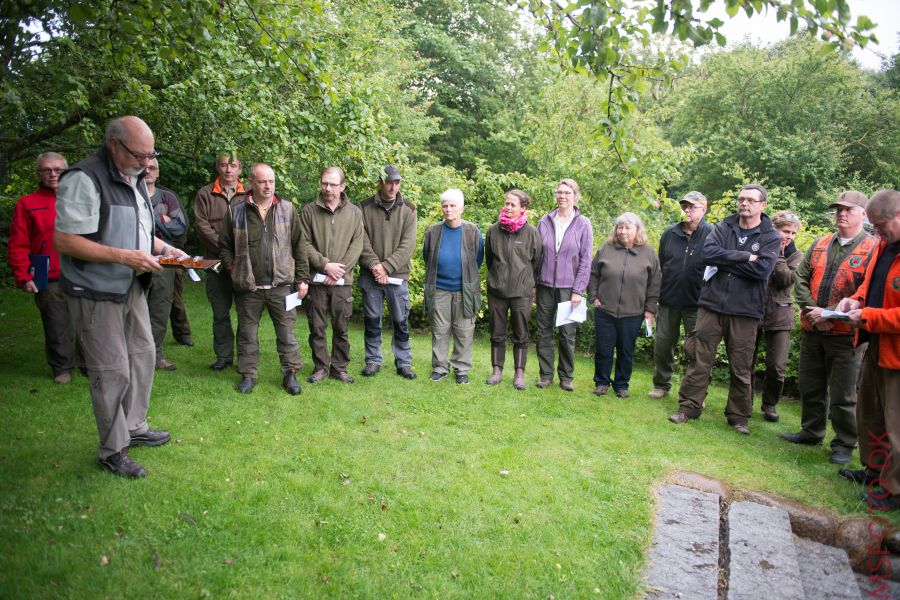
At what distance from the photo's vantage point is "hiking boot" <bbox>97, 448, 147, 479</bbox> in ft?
12.1

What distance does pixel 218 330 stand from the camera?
20.7 feet

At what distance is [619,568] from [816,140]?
71.7 ft

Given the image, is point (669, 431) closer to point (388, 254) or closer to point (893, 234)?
point (893, 234)

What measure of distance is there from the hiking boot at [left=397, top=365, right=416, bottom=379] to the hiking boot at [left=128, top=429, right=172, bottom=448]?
280 centimetres

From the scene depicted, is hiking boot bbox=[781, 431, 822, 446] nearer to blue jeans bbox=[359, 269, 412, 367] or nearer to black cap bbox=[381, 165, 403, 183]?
blue jeans bbox=[359, 269, 412, 367]

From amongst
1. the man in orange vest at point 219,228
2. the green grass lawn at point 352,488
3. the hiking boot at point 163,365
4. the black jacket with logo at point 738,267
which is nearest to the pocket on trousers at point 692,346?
the black jacket with logo at point 738,267

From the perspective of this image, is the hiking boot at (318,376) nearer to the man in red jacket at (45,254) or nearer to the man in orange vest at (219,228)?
the man in orange vest at (219,228)

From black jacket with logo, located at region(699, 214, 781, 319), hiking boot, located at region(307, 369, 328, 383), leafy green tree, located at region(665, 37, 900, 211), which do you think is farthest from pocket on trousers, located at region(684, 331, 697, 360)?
leafy green tree, located at region(665, 37, 900, 211)

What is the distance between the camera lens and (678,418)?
5836mm

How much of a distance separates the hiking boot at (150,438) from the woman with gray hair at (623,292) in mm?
4470

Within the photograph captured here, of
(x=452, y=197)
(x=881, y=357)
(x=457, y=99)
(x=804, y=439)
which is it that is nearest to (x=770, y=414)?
(x=804, y=439)

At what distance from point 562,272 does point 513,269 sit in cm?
56

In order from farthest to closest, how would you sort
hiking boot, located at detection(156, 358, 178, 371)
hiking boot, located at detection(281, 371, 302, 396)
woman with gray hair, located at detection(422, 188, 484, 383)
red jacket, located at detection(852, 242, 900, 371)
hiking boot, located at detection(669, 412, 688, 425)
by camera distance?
woman with gray hair, located at detection(422, 188, 484, 383), hiking boot, located at detection(156, 358, 178, 371), hiking boot, located at detection(669, 412, 688, 425), hiking boot, located at detection(281, 371, 302, 396), red jacket, located at detection(852, 242, 900, 371)

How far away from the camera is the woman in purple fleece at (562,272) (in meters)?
6.48
